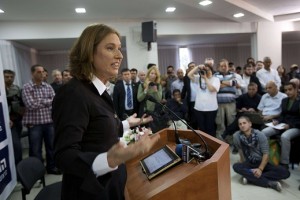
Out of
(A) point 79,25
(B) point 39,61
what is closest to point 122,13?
(A) point 79,25

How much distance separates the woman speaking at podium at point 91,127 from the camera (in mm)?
705

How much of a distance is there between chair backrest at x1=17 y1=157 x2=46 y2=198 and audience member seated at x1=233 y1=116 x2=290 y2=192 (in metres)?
2.11

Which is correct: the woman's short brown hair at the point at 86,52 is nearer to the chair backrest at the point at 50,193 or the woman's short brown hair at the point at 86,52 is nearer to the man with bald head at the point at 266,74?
the chair backrest at the point at 50,193

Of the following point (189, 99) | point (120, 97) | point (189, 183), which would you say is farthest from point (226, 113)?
point (189, 183)

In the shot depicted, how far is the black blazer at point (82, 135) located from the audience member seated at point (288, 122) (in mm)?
2869

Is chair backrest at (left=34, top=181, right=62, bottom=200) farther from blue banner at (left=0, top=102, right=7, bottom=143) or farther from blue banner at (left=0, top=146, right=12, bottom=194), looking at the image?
blue banner at (left=0, top=102, right=7, bottom=143)

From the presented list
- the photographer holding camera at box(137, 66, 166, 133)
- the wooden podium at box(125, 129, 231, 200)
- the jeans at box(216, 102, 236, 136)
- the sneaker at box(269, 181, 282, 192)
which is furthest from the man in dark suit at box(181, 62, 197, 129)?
the wooden podium at box(125, 129, 231, 200)

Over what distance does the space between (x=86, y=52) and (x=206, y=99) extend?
297 cm

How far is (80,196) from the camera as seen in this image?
808 mm

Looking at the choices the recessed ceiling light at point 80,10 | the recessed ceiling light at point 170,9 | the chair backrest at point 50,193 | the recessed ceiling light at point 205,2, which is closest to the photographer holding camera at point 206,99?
the recessed ceiling light at point 205,2

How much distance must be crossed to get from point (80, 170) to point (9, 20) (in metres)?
5.79

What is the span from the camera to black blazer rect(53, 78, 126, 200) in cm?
71

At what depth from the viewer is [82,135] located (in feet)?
2.47

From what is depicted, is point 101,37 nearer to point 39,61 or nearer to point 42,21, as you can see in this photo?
point 42,21
